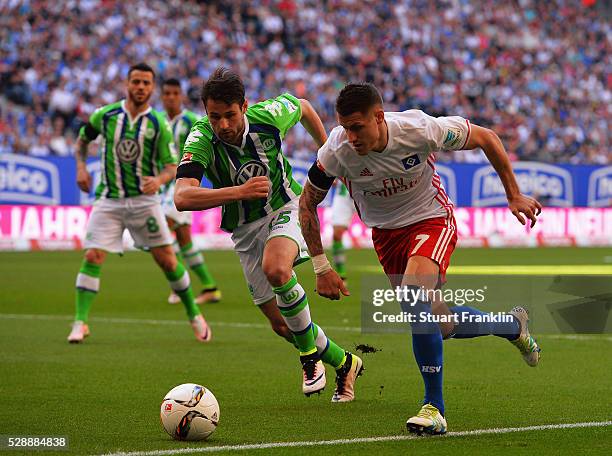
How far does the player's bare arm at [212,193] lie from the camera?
6.66 meters

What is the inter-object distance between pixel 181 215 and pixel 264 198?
713 cm

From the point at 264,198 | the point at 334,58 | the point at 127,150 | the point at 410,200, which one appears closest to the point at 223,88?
the point at 264,198

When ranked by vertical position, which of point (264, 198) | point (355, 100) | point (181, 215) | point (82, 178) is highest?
point (355, 100)

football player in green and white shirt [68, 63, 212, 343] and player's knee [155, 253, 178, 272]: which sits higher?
football player in green and white shirt [68, 63, 212, 343]

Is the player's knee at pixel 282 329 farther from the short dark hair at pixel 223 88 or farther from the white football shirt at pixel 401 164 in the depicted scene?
the short dark hair at pixel 223 88

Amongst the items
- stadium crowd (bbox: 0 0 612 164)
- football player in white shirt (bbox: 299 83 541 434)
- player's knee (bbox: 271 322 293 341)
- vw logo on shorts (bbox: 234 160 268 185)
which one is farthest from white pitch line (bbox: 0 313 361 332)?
stadium crowd (bbox: 0 0 612 164)

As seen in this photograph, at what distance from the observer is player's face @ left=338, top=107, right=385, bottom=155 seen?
638cm

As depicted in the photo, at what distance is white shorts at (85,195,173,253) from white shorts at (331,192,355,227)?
7.05m

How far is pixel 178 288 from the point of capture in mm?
11320

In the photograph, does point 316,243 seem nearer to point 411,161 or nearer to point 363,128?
point 411,161

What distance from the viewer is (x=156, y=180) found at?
1112 centimetres

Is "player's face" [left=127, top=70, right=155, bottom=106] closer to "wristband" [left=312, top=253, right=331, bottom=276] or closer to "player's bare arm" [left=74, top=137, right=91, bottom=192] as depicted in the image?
"player's bare arm" [left=74, top=137, right=91, bottom=192]

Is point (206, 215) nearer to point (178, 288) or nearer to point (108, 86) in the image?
point (108, 86)

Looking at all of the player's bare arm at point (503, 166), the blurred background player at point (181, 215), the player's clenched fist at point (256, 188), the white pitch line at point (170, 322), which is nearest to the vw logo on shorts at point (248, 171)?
the player's clenched fist at point (256, 188)
